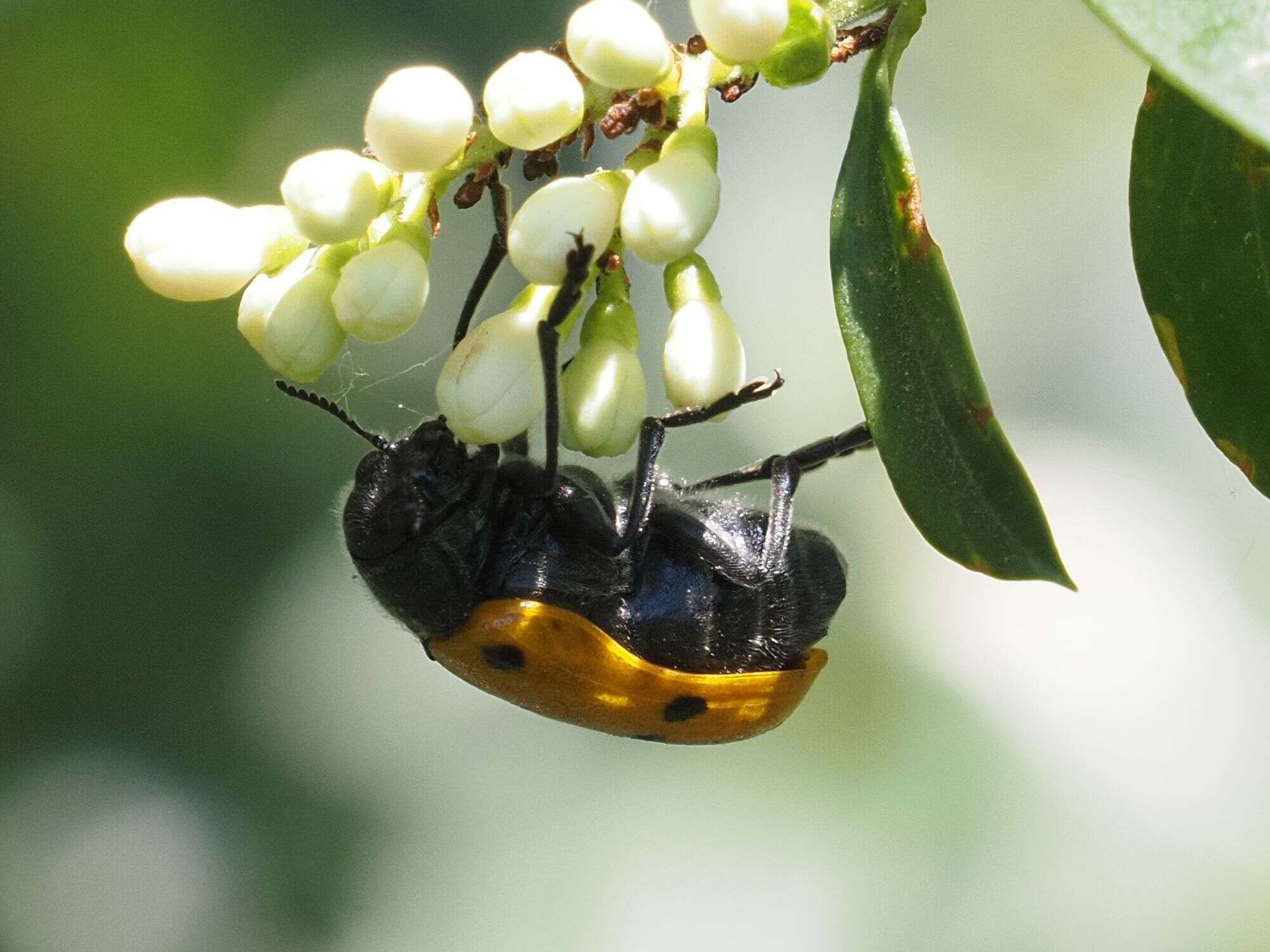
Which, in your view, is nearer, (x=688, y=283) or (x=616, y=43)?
(x=616, y=43)

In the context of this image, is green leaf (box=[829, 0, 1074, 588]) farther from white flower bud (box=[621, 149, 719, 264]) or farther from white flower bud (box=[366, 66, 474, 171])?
white flower bud (box=[366, 66, 474, 171])

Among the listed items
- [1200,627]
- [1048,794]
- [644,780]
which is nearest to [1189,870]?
[1048,794]

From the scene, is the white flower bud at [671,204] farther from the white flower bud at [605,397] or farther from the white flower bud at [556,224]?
the white flower bud at [605,397]

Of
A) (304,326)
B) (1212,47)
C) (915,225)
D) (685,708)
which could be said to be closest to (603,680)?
(685,708)

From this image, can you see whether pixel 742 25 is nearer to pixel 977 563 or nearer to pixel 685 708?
pixel 977 563

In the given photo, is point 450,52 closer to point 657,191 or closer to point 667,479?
point 667,479

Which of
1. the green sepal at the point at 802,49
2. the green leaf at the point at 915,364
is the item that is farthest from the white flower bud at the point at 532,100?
the green leaf at the point at 915,364

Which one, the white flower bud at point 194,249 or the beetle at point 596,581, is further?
the beetle at point 596,581
